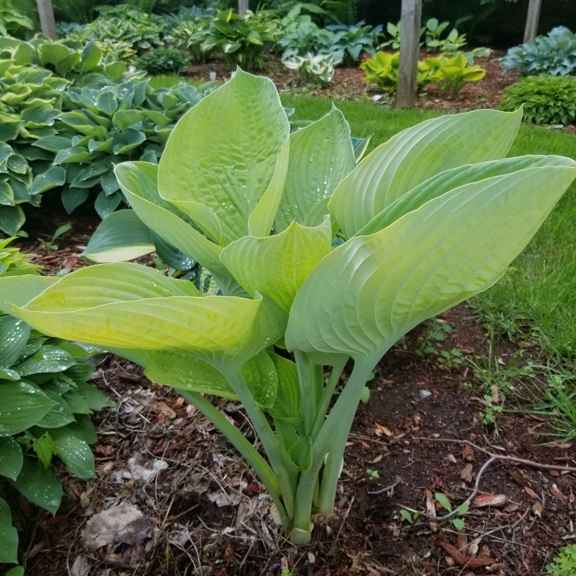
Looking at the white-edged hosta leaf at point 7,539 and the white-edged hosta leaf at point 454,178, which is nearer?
the white-edged hosta leaf at point 454,178

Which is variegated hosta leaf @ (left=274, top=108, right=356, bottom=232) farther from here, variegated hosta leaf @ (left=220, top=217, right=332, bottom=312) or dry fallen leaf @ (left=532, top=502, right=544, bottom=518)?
dry fallen leaf @ (left=532, top=502, right=544, bottom=518)

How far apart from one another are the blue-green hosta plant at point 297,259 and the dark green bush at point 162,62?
7358mm

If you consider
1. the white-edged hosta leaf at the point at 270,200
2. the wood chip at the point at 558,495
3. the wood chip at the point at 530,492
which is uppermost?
the white-edged hosta leaf at the point at 270,200

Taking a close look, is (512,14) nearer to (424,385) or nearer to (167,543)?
(424,385)

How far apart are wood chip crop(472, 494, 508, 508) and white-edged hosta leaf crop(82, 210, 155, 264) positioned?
1.18 meters

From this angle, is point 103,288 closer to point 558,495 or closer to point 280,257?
point 280,257

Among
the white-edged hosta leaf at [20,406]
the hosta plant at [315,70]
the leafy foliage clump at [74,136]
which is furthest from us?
the hosta plant at [315,70]

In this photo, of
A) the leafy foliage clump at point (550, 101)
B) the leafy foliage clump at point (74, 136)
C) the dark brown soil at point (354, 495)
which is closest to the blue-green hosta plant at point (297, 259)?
the dark brown soil at point (354, 495)

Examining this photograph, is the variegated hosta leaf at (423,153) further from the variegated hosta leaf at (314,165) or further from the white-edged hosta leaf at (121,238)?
the white-edged hosta leaf at (121,238)

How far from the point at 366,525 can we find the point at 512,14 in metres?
10.6

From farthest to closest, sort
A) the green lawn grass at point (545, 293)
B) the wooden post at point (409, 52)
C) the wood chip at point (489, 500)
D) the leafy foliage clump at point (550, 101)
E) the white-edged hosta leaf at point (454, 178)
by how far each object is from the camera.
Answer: the wooden post at point (409, 52) < the leafy foliage clump at point (550, 101) < the green lawn grass at point (545, 293) < the wood chip at point (489, 500) < the white-edged hosta leaf at point (454, 178)

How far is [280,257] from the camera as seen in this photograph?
0.75 meters

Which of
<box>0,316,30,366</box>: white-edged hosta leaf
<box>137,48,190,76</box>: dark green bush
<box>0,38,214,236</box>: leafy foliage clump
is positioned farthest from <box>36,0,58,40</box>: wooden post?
<box>0,316,30,366</box>: white-edged hosta leaf

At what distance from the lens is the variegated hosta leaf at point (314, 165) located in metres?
1.10
